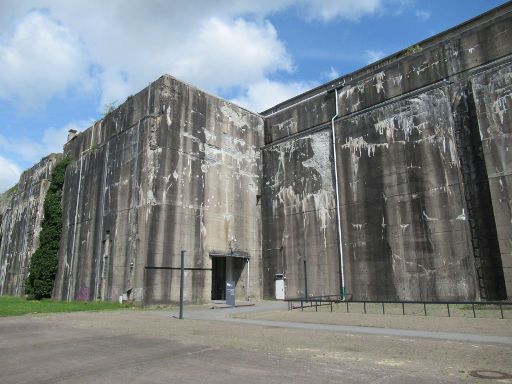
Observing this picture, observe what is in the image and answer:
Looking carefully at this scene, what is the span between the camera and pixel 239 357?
7.32 meters

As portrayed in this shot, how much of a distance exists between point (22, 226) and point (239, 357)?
39207mm

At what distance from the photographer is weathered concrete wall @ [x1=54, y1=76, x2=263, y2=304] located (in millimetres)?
22219

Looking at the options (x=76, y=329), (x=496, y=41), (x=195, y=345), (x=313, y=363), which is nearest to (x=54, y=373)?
(x=195, y=345)

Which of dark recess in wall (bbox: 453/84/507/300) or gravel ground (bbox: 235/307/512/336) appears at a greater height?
dark recess in wall (bbox: 453/84/507/300)

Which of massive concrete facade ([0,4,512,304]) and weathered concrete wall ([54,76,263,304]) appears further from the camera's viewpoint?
weathered concrete wall ([54,76,263,304])

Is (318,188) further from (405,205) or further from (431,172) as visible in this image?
(431,172)

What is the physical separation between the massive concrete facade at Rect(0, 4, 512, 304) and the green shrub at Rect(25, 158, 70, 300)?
94 centimetres

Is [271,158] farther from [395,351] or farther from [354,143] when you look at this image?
[395,351]

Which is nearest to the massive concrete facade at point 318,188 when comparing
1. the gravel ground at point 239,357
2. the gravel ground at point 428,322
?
the gravel ground at point 428,322

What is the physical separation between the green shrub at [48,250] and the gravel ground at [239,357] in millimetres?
20746

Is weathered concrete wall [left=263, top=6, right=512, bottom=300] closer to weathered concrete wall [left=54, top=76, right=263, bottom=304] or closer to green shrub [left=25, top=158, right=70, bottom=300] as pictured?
weathered concrete wall [left=54, top=76, right=263, bottom=304]

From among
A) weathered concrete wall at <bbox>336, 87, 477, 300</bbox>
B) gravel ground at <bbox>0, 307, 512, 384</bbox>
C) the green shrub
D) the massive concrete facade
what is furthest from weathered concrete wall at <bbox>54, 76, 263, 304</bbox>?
gravel ground at <bbox>0, 307, 512, 384</bbox>

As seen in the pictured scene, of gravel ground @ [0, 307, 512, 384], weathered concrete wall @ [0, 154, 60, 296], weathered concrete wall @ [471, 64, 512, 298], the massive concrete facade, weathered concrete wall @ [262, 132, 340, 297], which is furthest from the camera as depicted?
weathered concrete wall @ [0, 154, 60, 296]

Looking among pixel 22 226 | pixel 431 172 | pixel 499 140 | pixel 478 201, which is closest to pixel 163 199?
pixel 431 172
